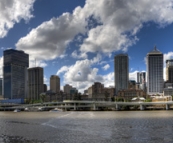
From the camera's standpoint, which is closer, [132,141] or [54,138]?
[132,141]

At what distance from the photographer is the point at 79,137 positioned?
60219 millimetres

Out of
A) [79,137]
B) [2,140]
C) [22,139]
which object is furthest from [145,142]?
[2,140]

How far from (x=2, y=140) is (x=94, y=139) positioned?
18582mm

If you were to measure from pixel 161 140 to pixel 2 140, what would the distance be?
31.5 m

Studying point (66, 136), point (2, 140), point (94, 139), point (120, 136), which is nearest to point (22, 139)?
point (2, 140)

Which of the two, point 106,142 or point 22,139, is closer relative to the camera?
point 106,142

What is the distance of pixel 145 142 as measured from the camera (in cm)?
5316

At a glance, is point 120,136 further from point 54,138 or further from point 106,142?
point 54,138

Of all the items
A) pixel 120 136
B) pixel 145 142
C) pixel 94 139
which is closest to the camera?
pixel 145 142

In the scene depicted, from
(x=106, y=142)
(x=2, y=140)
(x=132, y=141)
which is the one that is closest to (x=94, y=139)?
(x=106, y=142)

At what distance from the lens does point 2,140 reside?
57938mm

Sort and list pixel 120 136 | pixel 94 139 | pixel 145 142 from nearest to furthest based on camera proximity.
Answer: pixel 145 142 → pixel 94 139 → pixel 120 136

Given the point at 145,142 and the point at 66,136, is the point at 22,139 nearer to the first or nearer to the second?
the point at 66,136

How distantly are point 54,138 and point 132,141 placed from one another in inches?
633
